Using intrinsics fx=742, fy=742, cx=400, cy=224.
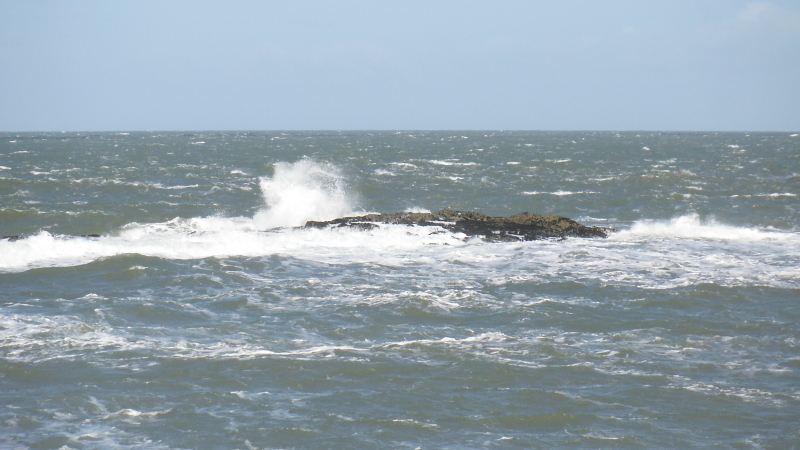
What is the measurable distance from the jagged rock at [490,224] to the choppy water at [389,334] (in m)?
0.75

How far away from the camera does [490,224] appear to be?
64.6 feet

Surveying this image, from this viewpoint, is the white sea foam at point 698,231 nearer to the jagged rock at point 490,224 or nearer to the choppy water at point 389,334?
the choppy water at point 389,334

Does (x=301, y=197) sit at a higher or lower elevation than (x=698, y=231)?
higher

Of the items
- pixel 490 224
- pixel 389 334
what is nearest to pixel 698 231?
pixel 490 224

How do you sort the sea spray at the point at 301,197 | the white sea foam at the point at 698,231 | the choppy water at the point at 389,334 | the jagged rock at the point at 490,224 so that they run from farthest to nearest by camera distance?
the sea spray at the point at 301,197 → the white sea foam at the point at 698,231 → the jagged rock at the point at 490,224 → the choppy water at the point at 389,334

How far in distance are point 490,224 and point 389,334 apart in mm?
9727

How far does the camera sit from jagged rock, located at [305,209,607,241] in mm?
18875

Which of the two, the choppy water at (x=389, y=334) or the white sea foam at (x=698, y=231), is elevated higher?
the white sea foam at (x=698, y=231)

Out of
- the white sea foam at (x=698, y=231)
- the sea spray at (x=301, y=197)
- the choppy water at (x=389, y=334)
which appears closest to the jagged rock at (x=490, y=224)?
the choppy water at (x=389, y=334)

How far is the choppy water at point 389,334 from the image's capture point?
24.1 ft

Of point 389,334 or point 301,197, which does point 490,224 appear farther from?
point 389,334

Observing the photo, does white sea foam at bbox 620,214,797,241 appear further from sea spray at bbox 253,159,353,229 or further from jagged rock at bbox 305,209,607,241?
sea spray at bbox 253,159,353,229

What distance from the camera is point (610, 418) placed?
7484 millimetres

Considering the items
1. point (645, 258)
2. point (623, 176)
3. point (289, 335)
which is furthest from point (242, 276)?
point (623, 176)
